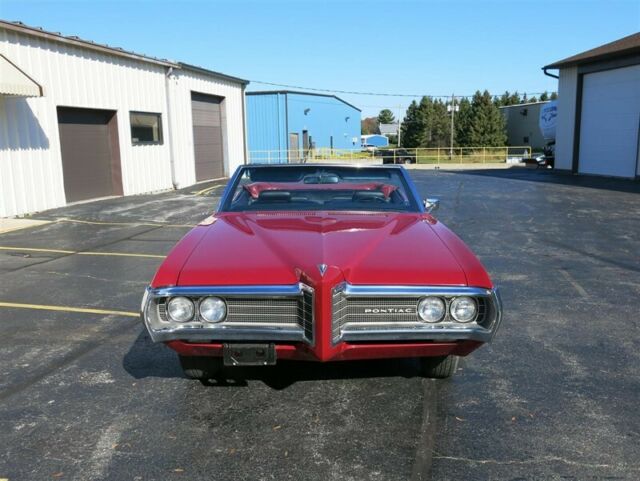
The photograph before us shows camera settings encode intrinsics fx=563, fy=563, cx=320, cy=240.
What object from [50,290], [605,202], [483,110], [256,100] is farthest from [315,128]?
[50,290]

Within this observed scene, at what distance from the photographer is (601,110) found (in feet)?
73.7

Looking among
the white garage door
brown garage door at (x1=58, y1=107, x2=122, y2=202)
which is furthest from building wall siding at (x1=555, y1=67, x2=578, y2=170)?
brown garage door at (x1=58, y1=107, x2=122, y2=202)

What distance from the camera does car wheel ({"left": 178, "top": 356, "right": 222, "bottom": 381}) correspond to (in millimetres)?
3661

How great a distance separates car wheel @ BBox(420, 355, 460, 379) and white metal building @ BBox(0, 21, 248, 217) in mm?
10651

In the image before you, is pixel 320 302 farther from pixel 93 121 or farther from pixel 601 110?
pixel 601 110

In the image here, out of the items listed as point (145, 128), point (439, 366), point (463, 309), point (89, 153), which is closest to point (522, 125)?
point (145, 128)

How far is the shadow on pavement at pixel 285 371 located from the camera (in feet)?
13.1

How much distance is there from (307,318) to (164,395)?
4.39 feet

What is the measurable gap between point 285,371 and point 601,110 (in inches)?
886

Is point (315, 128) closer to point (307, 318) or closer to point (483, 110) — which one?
point (483, 110)

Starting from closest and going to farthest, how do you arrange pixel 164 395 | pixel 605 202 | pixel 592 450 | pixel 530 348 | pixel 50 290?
pixel 592 450, pixel 164 395, pixel 530 348, pixel 50 290, pixel 605 202

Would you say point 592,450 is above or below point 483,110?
below

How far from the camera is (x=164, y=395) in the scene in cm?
377

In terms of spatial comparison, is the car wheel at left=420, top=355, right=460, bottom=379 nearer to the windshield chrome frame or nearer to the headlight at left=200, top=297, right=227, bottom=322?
the windshield chrome frame
